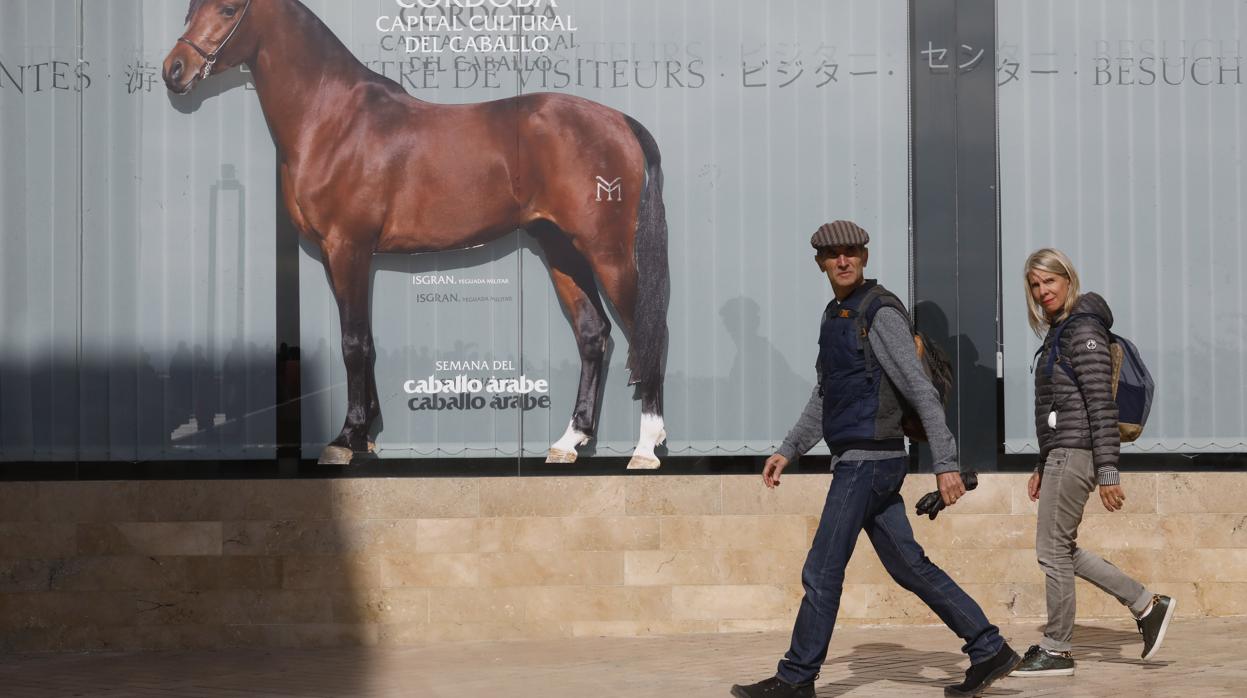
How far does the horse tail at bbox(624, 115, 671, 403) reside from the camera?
30.5ft

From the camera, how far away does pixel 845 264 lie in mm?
6414

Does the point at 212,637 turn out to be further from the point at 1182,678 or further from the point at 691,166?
the point at 1182,678

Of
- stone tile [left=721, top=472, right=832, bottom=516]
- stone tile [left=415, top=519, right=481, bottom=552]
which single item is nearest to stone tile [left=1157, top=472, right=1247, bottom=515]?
stone tile [left=721, top=472, right=832, bottom=516]

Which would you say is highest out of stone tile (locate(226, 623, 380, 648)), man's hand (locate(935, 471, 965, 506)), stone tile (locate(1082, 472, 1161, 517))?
man's hand (locate(935, 471, 965, 506))

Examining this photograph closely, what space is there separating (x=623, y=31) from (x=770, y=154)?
118 centimetres

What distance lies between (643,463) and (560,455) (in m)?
0.51

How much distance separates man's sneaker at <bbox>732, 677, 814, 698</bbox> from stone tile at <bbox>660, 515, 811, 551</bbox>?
260 centimetres

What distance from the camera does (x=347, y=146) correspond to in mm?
9281

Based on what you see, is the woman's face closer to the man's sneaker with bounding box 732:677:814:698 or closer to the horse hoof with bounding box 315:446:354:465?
the man's sneaker with bounding box 732:677:814:698

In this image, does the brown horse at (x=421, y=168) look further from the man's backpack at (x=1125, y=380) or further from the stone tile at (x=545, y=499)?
the man's backpack at (x=1125, y=380)

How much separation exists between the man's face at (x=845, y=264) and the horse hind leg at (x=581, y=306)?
3.01 m

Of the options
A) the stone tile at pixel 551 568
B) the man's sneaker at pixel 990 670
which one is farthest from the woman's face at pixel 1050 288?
the stone tile at pixel 551 568

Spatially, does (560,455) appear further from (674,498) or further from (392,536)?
(392,536)

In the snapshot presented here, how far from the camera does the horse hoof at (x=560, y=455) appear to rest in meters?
9.14
